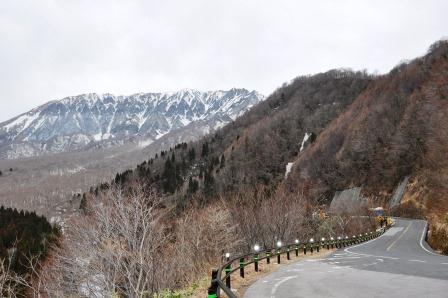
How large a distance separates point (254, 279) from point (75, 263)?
9.90 meters

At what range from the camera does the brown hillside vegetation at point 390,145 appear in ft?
242

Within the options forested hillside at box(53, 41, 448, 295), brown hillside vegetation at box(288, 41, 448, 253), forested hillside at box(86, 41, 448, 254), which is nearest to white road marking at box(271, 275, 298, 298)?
forested hillside at box(53, 41, 448, 295)

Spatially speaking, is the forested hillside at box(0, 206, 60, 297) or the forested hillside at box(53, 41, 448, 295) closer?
the forested hillside at box(53, 41, 448, 295)

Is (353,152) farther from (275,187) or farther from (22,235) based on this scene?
(22,235)

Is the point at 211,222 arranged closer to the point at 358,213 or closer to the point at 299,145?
the point at 358,213

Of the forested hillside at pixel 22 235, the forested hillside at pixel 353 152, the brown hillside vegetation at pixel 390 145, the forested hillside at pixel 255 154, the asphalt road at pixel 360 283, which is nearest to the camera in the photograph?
the asphalt road at pixel 360 283

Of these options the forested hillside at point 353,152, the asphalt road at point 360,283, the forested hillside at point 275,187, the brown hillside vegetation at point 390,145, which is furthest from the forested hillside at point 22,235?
the asphalt road at point 360,283

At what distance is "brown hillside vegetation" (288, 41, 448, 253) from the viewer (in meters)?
73.7

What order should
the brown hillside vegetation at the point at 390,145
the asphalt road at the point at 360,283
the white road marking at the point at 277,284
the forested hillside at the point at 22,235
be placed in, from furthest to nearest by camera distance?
the brown hillside vegetation at the point at 390,145 → the forested hillside at the point at 22,235 → the white road marking at the point at 277,284 → the asphalt road at the point at 360,283

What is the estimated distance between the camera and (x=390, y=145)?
91.7 meters

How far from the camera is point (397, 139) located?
86188 mm

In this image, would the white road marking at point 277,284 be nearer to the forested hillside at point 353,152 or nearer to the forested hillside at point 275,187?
the forested hillside at point 275,187

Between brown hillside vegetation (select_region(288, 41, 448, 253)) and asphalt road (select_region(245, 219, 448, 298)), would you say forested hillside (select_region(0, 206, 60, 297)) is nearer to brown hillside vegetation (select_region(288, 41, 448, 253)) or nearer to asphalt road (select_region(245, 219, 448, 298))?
brown hillside vegetation (select_region(288, 41, 448, 253))

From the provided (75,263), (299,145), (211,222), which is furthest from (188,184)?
(75,263)
